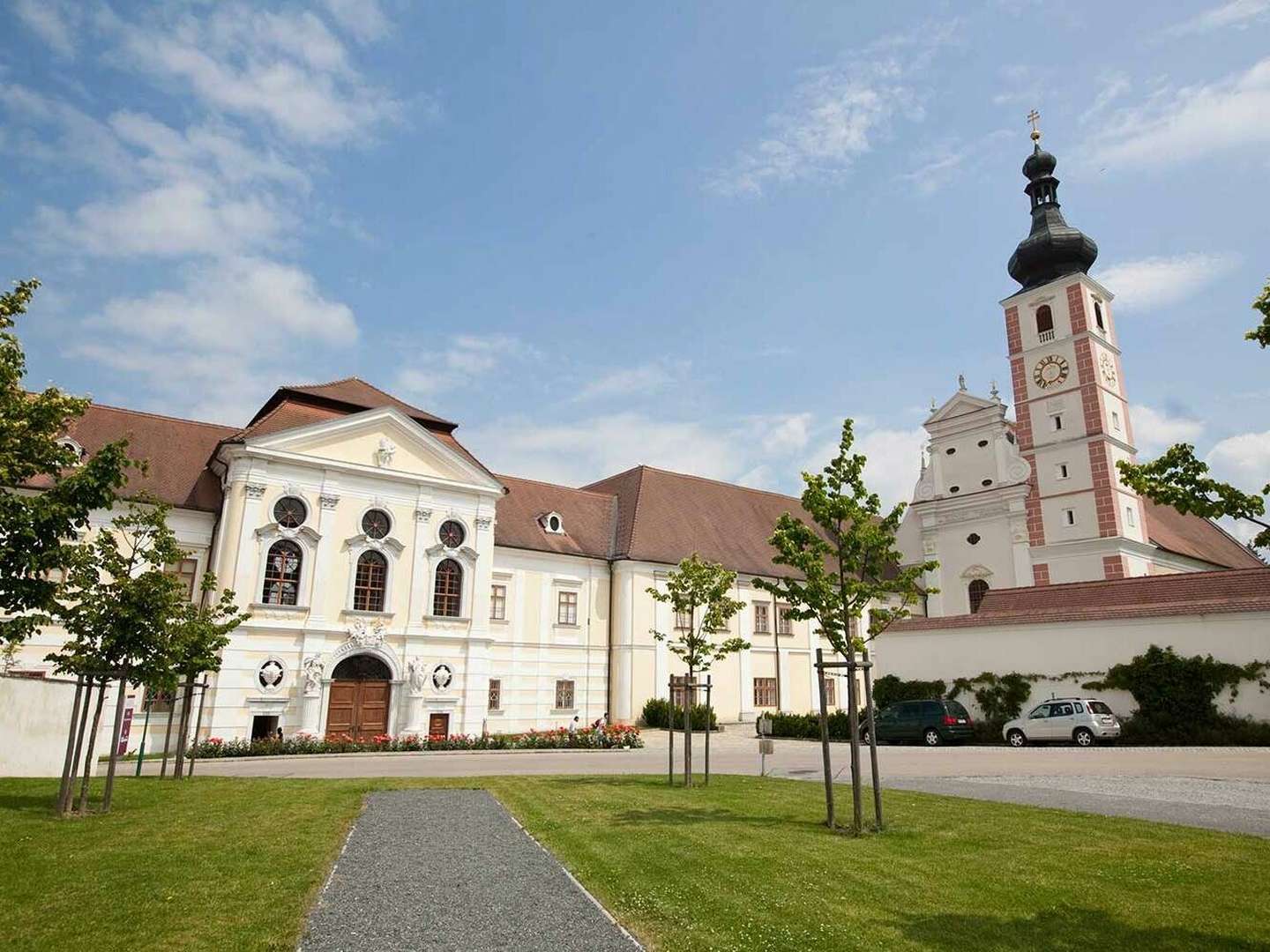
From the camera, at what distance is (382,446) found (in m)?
32.2

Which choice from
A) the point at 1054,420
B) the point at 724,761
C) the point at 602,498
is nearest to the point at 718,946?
the point at 724,761

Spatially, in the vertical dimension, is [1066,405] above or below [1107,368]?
below

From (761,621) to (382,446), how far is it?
65.2ft

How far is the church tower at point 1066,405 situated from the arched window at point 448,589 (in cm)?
2760

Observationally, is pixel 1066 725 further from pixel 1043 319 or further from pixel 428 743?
pixel 1043 319

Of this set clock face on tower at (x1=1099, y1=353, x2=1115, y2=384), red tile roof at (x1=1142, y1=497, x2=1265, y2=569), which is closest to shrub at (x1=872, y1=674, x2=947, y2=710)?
red tile roof at (x1=1142, y1=497, x2=1265, y2=569)

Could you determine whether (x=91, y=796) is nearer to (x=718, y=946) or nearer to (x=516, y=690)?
(x=718, y=946)

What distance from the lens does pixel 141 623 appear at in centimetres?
1320

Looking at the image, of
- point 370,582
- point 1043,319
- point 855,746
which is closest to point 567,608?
point 370,582

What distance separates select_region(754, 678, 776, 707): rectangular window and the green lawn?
2726 cm

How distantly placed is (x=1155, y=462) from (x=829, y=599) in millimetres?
5494

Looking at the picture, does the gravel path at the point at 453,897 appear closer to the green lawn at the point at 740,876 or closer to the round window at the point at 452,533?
the green lawn at the point at 740,876

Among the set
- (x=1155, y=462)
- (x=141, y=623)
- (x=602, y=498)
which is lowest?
(x=141, y=623)

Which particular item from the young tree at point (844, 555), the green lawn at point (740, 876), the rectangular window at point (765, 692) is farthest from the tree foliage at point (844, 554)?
the rectangular window at point (765, 692)
